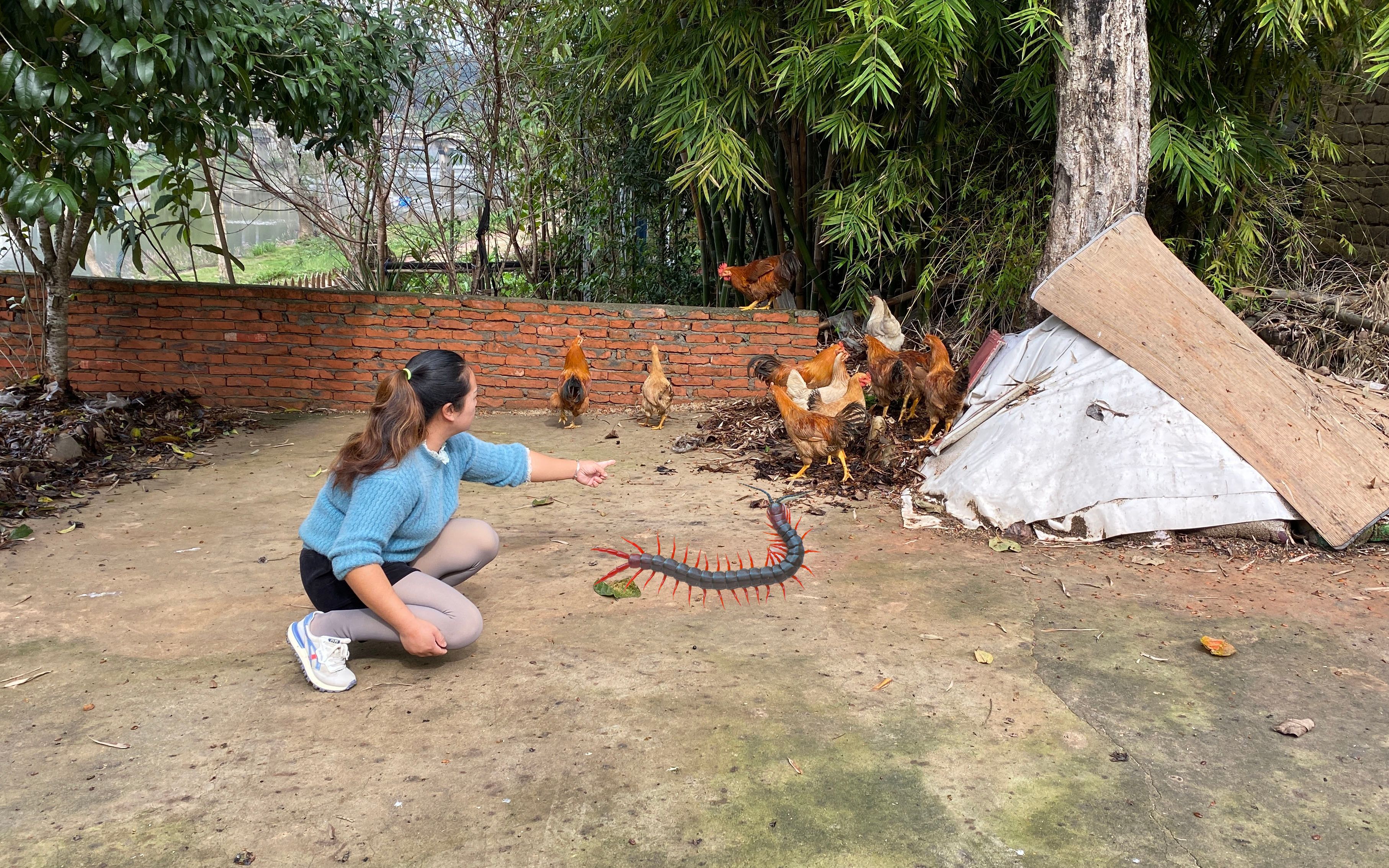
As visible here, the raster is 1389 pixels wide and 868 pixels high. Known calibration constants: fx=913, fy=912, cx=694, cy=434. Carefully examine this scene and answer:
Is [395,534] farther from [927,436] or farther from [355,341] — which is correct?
[355,341]

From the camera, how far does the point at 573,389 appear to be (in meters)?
5.91

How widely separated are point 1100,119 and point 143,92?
4705mm

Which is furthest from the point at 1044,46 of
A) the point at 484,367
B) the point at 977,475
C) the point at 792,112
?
the point at 484,367

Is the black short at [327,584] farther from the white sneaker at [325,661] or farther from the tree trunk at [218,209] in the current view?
the tree trunk at [218,209]

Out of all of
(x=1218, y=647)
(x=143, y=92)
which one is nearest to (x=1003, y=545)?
(x=1218, y=647)

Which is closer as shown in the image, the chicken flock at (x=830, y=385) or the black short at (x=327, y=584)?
the black short at (x=327, y=584)

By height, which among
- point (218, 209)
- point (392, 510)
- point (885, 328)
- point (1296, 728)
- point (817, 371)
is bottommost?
point (1296, 728)

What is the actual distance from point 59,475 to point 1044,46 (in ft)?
18.9

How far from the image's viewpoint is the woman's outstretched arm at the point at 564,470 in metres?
2.89

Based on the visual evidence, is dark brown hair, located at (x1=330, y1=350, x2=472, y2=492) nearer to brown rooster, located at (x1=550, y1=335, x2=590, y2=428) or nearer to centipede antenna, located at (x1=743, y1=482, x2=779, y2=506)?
centipede antenna, located at (x1=743, y1=482, x2=779, y2=506)

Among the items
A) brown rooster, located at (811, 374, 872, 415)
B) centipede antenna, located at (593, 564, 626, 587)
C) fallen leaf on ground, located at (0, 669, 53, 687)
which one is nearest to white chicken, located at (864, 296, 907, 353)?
brown rooster, located at (811, 374, 872, 415)

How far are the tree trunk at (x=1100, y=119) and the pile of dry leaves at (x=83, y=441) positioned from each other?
5.07 metres

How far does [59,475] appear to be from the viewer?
15.1 ft

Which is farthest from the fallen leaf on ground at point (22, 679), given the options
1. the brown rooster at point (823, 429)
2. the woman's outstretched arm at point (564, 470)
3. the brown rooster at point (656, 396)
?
the brown rooster at point (656, 396)
